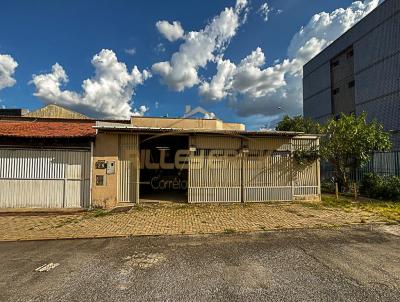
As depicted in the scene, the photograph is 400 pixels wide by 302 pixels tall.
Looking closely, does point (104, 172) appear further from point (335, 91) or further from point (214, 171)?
point (335, 91)

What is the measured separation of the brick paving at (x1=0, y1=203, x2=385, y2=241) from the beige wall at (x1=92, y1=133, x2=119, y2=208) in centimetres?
105

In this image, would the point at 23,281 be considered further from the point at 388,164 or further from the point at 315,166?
the point at 388,164

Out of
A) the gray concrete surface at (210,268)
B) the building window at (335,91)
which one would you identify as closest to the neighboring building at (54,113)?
the gray concrete surface at (210,268)

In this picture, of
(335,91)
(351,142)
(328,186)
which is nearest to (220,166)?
(351,142)

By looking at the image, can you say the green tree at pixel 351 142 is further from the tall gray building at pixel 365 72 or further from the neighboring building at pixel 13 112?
the neighboring building at pixel 13 112

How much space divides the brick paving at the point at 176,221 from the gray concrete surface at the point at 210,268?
62 cm

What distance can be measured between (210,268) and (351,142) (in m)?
12.2

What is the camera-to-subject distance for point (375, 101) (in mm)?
25750

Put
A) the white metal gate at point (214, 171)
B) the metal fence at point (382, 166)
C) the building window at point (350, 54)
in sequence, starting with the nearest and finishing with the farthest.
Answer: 1. the white metal gate at point (214, 171)
2. the metal fence at point (382, 166)
3. the building window at point (350, 54)

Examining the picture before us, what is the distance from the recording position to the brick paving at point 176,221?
7.21m

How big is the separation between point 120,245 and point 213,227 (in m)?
2.94

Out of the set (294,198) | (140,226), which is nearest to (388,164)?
(294,198)

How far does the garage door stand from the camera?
996 cm

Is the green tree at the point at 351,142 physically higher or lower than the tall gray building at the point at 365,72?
lower
